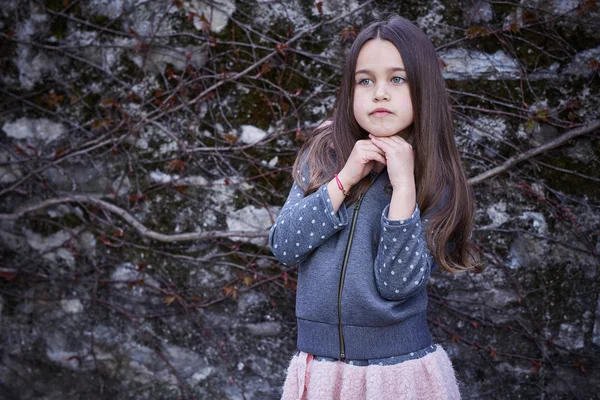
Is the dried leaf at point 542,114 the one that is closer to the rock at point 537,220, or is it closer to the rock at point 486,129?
the rock at point 486,129

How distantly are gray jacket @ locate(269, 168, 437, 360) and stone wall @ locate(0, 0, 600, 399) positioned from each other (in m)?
1.00

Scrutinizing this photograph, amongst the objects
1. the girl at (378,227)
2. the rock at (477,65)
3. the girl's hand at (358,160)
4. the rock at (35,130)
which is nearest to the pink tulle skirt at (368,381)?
the girl at (378,227)

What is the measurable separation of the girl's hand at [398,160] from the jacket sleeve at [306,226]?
0.51ft

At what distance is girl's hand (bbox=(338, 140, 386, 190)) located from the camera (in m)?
1.44

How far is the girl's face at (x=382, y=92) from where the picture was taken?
142cm

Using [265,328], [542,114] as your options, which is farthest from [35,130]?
[542,114]

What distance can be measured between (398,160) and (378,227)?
19 centimetres

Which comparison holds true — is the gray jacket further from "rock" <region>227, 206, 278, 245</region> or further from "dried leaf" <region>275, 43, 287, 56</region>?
"dried leaf" <region>275, 43, 287, 56</region>

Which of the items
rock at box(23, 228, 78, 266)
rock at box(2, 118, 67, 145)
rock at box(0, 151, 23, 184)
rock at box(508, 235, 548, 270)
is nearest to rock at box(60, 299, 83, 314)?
rock at box(23, 228, 78, 266)

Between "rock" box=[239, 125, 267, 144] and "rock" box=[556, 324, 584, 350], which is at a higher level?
"rock" box=[239, 125, 267, 144]

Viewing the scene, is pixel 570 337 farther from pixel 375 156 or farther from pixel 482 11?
pixel 375 156

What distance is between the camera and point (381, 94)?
4.63 ft

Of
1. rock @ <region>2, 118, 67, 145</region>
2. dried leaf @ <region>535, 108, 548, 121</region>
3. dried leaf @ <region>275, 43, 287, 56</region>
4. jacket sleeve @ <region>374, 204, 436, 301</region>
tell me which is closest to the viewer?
jacket sleeve @ <region>374, 204, 436, 301</region>

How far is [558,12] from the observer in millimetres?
2348
